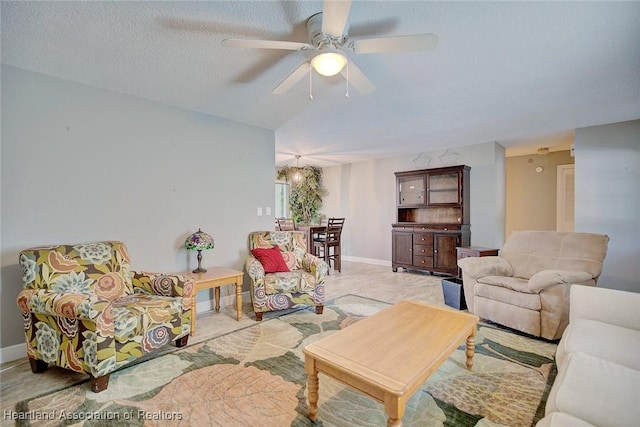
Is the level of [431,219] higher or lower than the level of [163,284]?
higher

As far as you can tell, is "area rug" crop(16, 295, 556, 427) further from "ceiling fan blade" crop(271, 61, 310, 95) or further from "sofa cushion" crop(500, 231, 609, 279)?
"ceiling fan blade" crop(271, 61, 310, 95)

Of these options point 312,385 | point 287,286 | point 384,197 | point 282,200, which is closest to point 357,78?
point 312,385

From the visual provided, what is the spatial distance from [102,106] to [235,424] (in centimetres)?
291

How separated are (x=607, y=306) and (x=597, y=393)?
104 cm

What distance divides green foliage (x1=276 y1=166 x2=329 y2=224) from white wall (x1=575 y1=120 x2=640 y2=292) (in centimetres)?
486

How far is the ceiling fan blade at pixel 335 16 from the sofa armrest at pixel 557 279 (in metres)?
2.57

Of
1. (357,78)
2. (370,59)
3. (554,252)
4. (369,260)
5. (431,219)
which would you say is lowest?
(369,260)

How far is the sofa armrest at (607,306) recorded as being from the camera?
5.66 ft

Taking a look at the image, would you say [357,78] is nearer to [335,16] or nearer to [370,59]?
[370,59]

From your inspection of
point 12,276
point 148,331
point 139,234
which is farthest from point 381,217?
point 12,276

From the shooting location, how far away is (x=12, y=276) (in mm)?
2375

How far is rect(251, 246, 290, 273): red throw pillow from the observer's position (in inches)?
132

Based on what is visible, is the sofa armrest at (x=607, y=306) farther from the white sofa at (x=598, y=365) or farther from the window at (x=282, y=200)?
the window at (x=282, y=200)

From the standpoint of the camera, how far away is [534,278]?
265 cm
